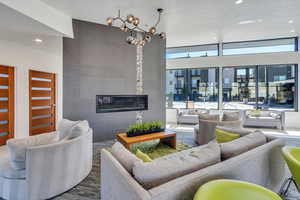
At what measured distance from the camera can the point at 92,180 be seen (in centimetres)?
265

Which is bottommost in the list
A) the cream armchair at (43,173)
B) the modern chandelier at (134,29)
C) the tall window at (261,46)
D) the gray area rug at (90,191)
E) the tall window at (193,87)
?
the gray area rug at (90,191)

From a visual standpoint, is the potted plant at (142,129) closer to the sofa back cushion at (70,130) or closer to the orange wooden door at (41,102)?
the sofa back cushion at (70,130)

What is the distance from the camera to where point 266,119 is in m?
6.30

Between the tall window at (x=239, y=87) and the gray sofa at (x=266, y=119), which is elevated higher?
the tall window at (x=239, y=87)

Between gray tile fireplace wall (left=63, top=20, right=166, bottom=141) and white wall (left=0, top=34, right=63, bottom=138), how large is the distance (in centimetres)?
46

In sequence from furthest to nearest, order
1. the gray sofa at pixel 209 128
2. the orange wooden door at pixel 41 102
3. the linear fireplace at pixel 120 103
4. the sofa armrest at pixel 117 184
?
the linear fireplace at pixel 120 103 < the orange wooden door at pixel 41 102 < the gray sofa at pixel 209 128 < the sofa armrest at pixel 117 184

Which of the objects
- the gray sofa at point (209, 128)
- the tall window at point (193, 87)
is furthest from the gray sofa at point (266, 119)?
the gray sofa at point (209, 128)

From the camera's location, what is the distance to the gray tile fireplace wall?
4.41m

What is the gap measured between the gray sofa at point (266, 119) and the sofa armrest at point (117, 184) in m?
6.43

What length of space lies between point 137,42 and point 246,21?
3.45 metres

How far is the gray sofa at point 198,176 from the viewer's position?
3.68 ft

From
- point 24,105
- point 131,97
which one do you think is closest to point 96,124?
point 131,97

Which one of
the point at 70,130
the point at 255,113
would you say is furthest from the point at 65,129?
the point at 255,113

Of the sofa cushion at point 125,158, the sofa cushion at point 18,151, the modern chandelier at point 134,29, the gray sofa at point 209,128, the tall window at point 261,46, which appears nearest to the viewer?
the sofa cushion at point 125,158
